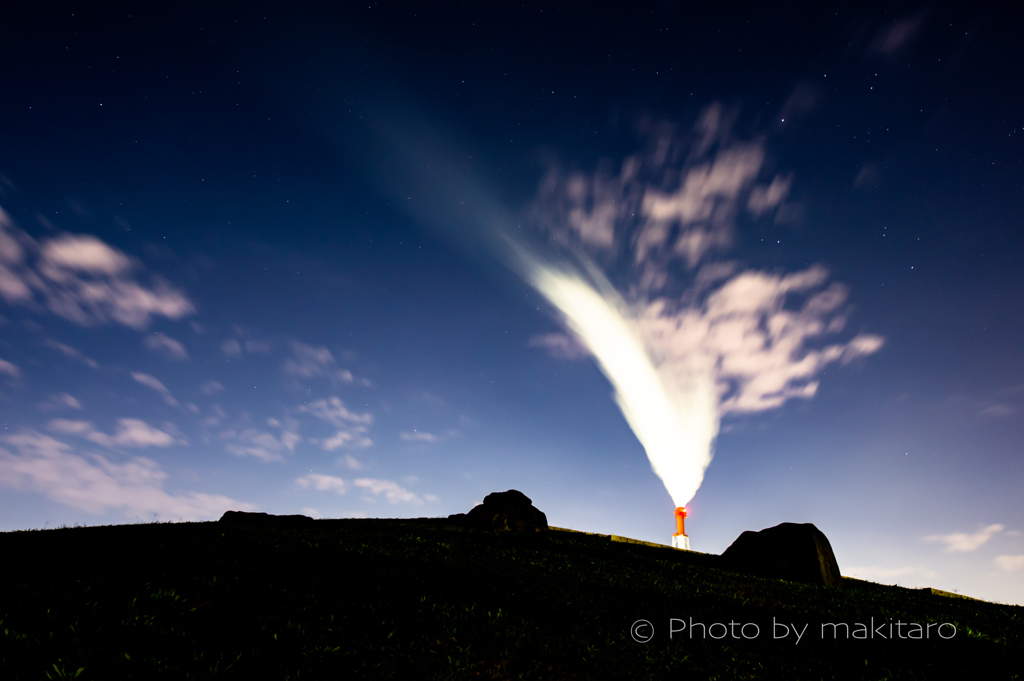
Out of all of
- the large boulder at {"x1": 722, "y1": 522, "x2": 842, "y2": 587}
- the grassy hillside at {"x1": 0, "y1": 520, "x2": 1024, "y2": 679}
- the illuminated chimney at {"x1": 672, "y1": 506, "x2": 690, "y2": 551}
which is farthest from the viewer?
the illuminated chimney at {"x1": 672, "y1": 506, "x2": 690, "y2": 551}

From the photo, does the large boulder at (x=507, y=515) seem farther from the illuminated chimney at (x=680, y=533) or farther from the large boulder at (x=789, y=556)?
the illuminated chimney at (x=680, y=533)

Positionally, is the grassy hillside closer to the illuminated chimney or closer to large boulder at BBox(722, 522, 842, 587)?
large boulder at BBox(722, 522, 842, 587)

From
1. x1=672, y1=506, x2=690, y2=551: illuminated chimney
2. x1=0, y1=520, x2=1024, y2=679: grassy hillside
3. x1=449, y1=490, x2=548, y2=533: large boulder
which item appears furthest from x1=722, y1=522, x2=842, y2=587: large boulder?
x1=672, y1=506, x2=690, y2=551: illuminated chimney

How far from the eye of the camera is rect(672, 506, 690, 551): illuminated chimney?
206 ft

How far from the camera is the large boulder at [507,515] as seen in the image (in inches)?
1375

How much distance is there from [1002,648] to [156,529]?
107ft

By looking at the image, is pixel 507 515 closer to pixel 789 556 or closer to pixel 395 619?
pixel 789 556

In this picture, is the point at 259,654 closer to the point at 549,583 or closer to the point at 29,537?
the point at 549,583

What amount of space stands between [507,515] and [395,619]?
24005 mm

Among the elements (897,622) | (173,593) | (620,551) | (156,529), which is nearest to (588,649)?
(173,593)

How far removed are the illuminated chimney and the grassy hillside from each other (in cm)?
4506

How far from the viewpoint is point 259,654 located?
9961mm

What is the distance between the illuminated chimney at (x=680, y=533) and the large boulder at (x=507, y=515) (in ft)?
110

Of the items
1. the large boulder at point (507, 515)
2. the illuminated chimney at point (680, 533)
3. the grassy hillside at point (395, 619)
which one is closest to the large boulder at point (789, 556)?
the grassy hillside at point (395, 619)
